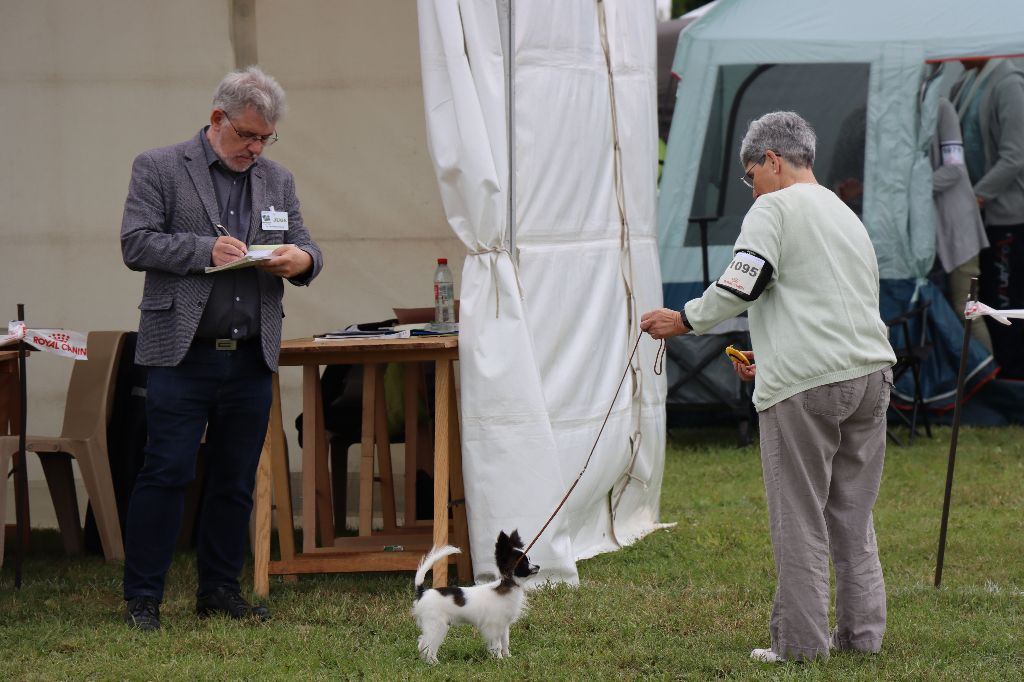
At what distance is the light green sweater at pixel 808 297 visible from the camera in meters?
3.32

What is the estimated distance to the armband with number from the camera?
3.30 metres

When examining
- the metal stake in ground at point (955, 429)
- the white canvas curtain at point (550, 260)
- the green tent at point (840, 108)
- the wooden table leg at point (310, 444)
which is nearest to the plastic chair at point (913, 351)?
the green tent at point (840, 108)

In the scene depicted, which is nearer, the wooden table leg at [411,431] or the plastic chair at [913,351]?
the wooden table leg at [411,431]

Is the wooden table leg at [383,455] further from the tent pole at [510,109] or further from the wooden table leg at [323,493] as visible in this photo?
the tent pole at [510,109]

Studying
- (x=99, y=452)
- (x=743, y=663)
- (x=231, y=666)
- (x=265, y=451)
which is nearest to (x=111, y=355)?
(x=99, y=452)

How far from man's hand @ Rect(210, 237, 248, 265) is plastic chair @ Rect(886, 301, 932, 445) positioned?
180 inches

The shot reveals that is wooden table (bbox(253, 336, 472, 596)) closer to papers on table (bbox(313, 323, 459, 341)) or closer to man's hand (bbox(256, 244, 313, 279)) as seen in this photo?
papers on table (bbox(313, 323, 459, 341))

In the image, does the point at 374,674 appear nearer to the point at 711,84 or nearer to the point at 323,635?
the point at 323,635

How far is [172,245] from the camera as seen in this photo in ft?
12.3

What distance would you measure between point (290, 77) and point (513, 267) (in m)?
1.70

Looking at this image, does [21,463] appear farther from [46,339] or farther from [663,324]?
[663,324]

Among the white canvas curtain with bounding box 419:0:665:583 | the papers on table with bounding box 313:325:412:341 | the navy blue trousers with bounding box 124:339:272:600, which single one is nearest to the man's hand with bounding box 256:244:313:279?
the navy blue trousers with bounding box 124:339:272:600

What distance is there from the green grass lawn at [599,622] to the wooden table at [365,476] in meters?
0.10

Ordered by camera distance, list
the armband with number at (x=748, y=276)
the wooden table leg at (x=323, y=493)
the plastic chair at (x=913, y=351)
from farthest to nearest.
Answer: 1. the plastic chair at (x=913, y=351)
2. the wooden table leg at (x=323, y=493)
3. the armband with number at (x=748, y=276)
